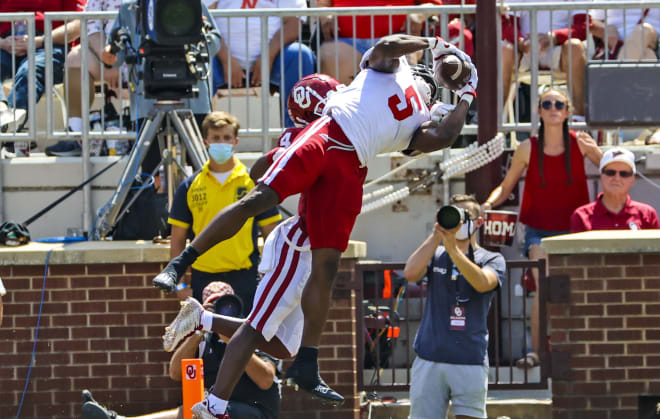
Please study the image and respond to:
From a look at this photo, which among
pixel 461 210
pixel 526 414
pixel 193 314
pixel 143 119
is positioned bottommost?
pixel 526 414

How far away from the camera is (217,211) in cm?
925

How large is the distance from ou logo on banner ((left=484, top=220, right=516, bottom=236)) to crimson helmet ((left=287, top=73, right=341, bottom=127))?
114 inches

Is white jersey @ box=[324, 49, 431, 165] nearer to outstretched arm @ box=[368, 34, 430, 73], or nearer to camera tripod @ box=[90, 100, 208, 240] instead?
Answer: outstretched arm @ box=[368, 34, 430, 73]

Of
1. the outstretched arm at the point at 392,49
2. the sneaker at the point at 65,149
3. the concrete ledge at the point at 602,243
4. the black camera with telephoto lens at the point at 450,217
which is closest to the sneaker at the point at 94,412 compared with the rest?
the black camera with telephoto lens at the point at 450,217

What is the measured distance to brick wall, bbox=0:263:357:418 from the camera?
9977 mm

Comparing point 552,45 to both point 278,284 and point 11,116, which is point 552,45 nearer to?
point 11,116

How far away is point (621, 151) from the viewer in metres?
10.2

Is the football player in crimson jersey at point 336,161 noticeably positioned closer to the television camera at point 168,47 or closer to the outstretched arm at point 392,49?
the outstretched arm at point 392,49

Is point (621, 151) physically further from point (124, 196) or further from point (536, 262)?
point (124, 196)

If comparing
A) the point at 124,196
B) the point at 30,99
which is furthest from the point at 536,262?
the point at 30,99

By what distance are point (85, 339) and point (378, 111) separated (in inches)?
158

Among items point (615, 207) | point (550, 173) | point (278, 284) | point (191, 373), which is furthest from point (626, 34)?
point (191, 373)

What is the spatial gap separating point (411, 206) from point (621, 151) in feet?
5.98

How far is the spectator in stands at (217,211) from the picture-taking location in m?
9.20
